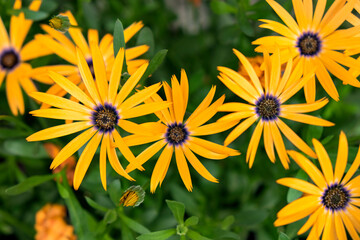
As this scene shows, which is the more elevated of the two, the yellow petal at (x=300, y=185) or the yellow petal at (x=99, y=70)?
the yellow petal at (x=99, y=70)

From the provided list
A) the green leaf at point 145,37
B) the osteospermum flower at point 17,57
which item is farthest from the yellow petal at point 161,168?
the osteospermum flower at point 17,57

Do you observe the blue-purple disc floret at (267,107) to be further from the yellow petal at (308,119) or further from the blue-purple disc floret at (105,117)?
the blue-purple disc floret at (105,117)

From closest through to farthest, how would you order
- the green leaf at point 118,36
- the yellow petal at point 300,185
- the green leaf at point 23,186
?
1. the yellow petal at point 300,185
2. the green leaf at point 118,36
3. the green leaf at point 23,186

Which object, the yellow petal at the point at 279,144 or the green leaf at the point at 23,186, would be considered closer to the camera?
the yellow petal at the point at 279,144

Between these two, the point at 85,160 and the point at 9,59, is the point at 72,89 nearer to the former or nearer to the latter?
the point at 85,160

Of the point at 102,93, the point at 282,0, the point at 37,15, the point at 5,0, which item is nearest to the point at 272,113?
the point at 282,0
